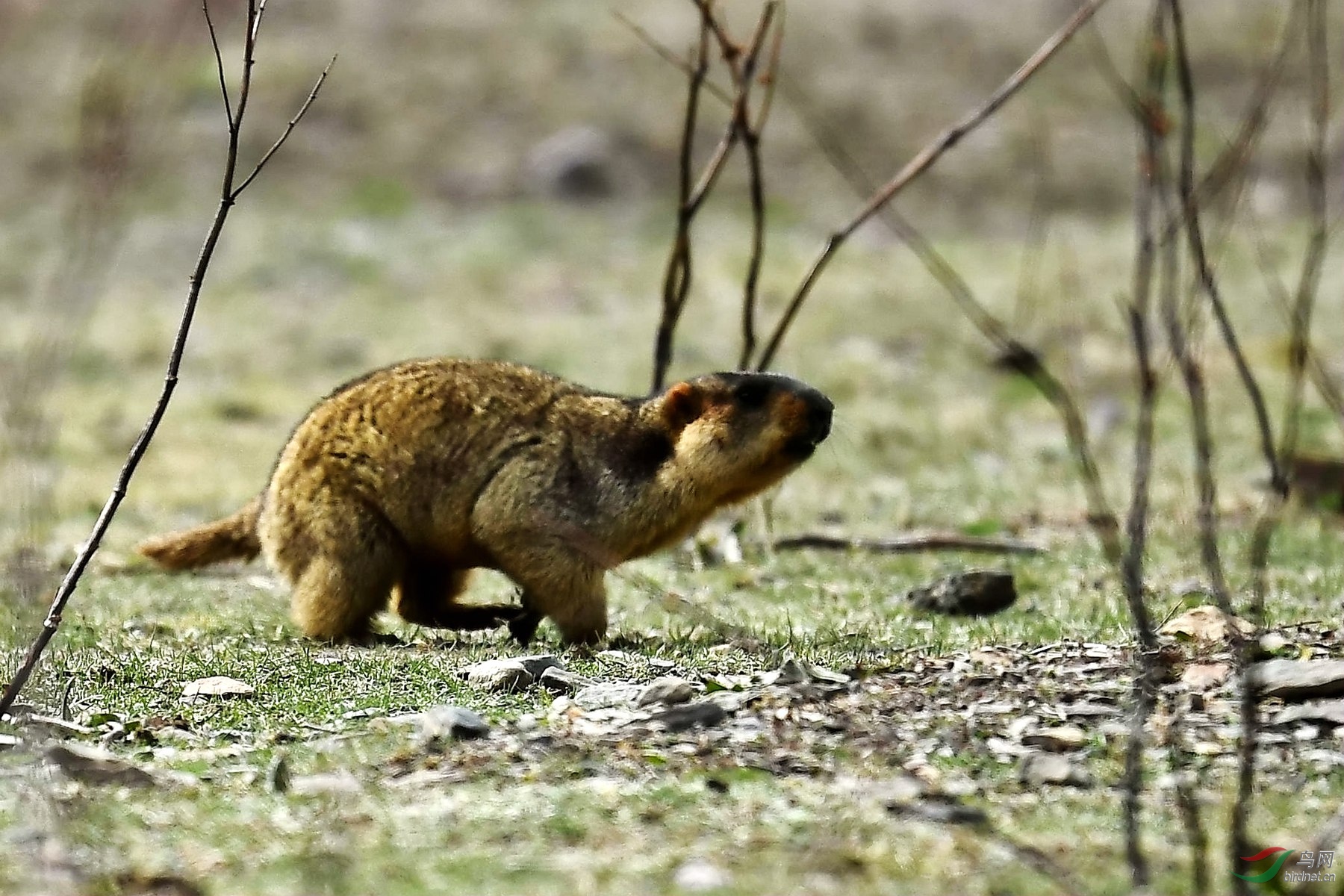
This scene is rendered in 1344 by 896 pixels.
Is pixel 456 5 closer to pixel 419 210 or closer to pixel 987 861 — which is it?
pixel 419 210

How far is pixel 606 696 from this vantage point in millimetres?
6047

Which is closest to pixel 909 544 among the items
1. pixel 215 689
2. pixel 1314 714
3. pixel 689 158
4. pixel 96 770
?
pixel 689 158

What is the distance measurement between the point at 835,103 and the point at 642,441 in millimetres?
21845

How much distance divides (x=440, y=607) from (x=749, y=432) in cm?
181

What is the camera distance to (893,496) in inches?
516

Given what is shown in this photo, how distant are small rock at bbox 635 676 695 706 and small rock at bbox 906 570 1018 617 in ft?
8.82

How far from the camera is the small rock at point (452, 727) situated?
5.45 meters

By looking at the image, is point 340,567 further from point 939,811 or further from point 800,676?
point 939,811

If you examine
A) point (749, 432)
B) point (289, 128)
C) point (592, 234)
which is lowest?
point (749, 432)

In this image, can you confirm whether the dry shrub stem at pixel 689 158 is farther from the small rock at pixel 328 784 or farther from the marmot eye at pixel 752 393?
the small rock at pixel 328 784

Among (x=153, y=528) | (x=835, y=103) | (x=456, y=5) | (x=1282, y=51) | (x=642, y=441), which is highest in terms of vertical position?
(x=456, y=5)

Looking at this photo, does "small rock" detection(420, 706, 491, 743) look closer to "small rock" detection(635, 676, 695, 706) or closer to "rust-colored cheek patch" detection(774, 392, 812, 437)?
"small rock" detection(635, 676, 695, 706)

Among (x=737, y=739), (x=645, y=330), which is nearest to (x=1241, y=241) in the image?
(x=645, y=330)

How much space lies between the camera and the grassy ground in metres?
4.47
